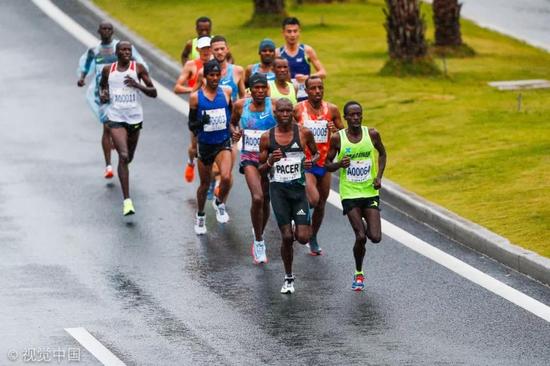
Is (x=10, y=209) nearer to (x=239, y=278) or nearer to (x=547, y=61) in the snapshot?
(x=239, y=278)

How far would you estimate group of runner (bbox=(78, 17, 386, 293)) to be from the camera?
1491 cm

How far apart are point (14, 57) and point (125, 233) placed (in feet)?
35.4

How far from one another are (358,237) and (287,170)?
97cm

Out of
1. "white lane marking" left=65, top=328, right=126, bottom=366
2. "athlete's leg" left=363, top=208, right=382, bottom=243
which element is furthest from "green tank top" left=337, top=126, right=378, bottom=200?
"white lane marking" left=65, top=328, right=126, bottom=366

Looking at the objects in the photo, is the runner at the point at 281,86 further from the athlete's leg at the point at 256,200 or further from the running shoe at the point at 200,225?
the running shoe at the point at 200,225

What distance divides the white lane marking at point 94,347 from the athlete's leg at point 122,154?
459 centimetres

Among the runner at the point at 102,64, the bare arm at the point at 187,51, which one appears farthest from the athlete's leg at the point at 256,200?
the bare arm at the point at 187,51

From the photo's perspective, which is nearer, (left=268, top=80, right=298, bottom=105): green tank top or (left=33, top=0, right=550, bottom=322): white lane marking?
(left=33, top=0, right=550, bottom=322): white lane marking

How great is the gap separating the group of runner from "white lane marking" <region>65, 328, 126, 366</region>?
2.29 meters

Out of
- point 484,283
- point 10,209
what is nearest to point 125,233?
point 10,209

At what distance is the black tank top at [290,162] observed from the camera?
14898mm

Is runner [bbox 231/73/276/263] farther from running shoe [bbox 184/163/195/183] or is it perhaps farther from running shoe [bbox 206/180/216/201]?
running shoe [bbox 184/163/195/183]

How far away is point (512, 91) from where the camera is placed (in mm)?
24547

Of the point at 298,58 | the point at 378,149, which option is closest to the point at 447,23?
the point at 298,58
